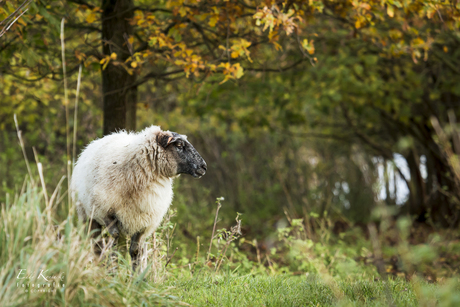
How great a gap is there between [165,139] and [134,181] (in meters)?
0.51

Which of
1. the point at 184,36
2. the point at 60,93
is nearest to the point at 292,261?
the point at 184,36

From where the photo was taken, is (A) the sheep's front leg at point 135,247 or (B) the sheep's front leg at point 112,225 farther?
(A) the sheep's front leg at point 135,247

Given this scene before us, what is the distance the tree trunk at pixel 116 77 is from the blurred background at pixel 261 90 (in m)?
0.02

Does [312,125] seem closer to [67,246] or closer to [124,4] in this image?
[124,4]

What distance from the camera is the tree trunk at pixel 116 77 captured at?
614 cm

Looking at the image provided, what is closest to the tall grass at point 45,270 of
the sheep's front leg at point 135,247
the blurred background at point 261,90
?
the sheep's front leg at point 135,247

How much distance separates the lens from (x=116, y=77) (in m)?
6.25

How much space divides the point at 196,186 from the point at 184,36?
24.8 feet

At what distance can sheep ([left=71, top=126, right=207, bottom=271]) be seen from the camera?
163 inches

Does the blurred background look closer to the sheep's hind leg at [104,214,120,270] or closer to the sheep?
the sheep

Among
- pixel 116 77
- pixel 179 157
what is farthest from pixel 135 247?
pixel 116 77

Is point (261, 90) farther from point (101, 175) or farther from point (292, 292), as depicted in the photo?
point (292, 292)

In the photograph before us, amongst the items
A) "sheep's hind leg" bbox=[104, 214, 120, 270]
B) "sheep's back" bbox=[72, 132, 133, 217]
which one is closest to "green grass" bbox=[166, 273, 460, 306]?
"sheep's hind leg" bbox=[104, 214, 120, 270]

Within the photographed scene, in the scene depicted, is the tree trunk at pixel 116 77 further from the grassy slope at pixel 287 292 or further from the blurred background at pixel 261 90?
the grassy slope at pixel 287 292
